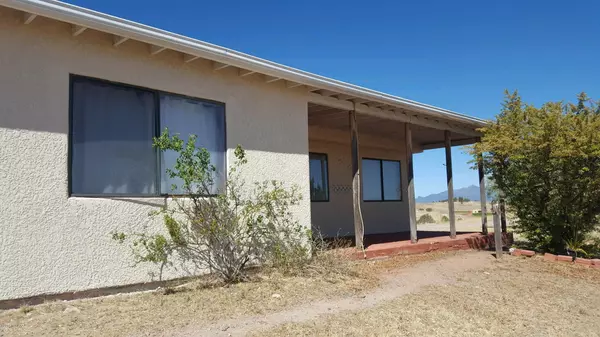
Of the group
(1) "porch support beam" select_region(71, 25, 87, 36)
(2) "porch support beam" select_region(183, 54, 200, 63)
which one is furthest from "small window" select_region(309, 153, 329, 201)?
(1) "porch support beam" select_region(71, 25, 87, 36)

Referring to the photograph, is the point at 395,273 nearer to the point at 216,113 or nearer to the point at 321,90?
the point at 321,90

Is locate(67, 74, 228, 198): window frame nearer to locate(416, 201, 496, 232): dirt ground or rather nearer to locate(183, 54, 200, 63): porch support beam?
locate(183, 54, 200, 63): porch support beam

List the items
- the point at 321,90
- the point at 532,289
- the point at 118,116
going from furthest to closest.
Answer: the point at 321,90
the point at 532,289
the point at 118,116

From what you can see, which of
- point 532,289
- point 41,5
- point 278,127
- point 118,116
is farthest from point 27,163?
point 532,289

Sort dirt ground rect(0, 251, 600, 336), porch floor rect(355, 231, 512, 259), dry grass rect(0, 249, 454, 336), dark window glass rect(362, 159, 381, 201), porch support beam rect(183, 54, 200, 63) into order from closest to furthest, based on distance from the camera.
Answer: dry grass rect(0, 249, 454, 336), dirt ground rect(0, 251, 600, 336), porch support beam rect(183, 54, 200, 63), porch floor rect(355, 231, 512, 259), dark window glass rect(362, 159, 381, 201)

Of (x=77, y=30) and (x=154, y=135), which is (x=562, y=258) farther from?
(x=77, y=30)

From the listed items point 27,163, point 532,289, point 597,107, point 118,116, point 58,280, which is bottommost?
point 532,289

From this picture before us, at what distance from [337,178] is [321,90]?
4930 millimetres

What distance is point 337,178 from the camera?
1400cm

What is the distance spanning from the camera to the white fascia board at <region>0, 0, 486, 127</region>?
5508 millimetres

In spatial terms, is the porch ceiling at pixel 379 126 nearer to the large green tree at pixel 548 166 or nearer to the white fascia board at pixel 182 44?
the white fascia board at pixel 182 44

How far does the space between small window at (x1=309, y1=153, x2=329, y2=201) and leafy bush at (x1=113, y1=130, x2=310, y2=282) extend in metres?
4.90

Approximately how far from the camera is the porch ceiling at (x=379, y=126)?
1110 centimetres

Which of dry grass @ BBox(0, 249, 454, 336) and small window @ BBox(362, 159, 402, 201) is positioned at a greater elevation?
small window @ BBox(362, 159, 402, 201)
